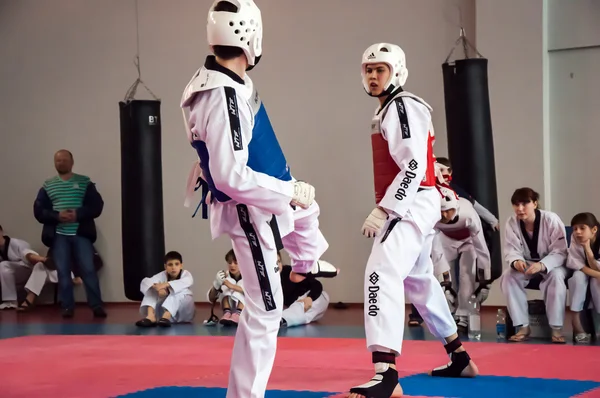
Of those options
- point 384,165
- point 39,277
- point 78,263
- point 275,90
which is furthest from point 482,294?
point 39,277

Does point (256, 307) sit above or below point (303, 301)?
above

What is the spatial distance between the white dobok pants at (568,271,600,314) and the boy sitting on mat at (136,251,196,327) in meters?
3.80

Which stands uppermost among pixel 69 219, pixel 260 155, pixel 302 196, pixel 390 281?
pixel 260 155

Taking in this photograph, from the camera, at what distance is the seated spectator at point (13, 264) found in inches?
420

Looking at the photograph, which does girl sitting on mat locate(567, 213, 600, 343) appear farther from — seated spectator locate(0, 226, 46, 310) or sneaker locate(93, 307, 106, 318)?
seated spectator locate(0, 226, 46, 310)

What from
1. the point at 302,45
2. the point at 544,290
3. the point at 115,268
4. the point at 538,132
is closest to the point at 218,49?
the point at 544,290

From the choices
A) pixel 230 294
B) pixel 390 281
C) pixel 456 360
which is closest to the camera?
pixel 390 281

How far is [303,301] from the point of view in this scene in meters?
8.21

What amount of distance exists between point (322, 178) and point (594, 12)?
3554 mm

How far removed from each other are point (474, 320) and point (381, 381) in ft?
10.8

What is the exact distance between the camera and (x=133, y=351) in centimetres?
621

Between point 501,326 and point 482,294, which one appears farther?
point 482,294

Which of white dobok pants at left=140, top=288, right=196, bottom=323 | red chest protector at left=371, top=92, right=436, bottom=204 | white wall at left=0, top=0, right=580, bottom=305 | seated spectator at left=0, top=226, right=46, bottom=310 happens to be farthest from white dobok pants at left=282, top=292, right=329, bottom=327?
seated spectator at left=0, top=226, right=46, bottom=310

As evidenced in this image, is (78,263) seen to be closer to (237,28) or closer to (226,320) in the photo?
(226,320)
